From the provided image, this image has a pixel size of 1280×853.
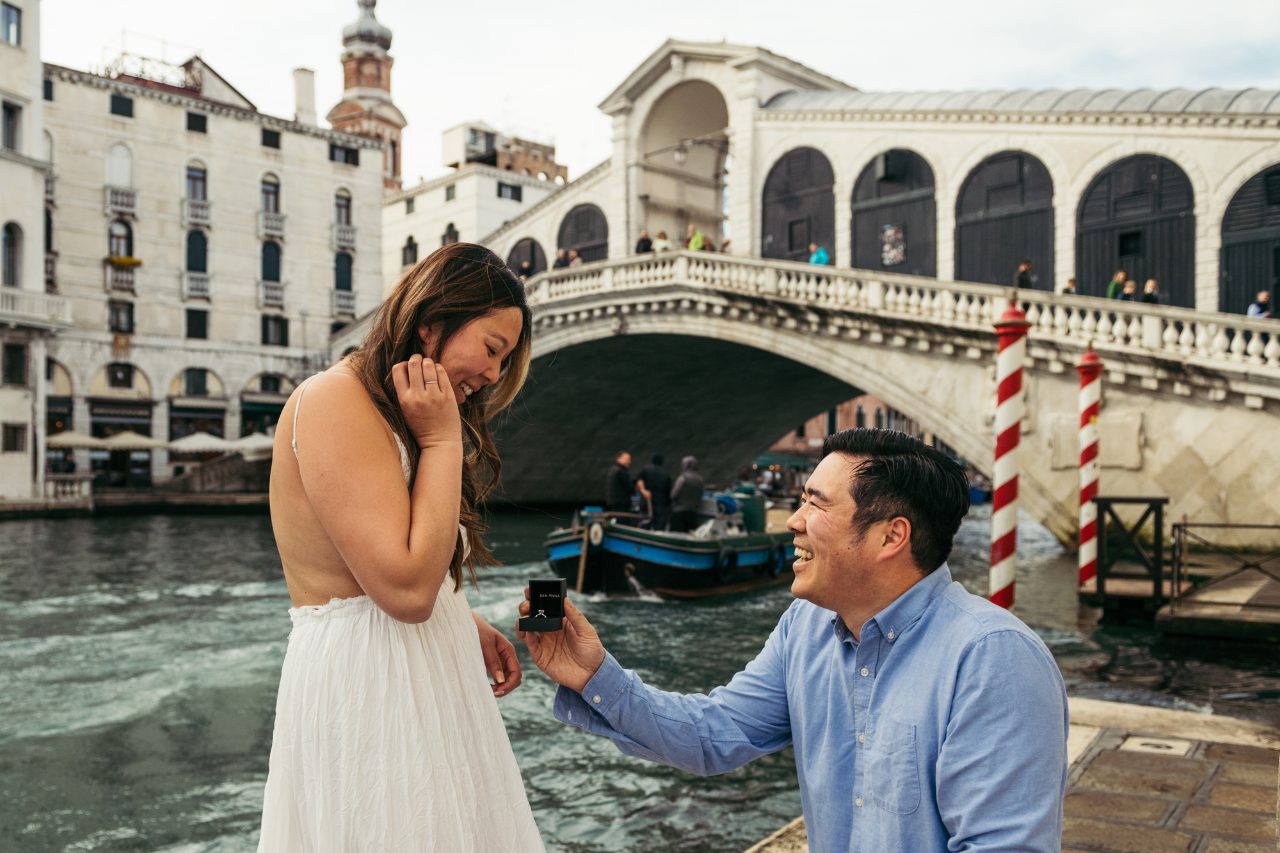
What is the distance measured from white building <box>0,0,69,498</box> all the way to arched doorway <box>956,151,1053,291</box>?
2004cm

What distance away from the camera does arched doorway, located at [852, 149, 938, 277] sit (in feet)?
62.4

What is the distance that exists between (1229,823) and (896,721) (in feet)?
7.73

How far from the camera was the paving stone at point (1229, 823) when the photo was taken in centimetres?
329

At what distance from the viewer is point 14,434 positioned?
2444 cm

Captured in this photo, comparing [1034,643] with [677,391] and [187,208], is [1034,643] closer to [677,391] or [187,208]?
[677,391]

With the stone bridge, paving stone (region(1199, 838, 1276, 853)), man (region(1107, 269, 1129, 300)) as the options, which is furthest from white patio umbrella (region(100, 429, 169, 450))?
paving stone (region(1199, 838, 1276, 853))

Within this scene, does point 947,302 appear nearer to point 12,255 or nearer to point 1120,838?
point 1120,838

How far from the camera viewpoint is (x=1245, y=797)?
3672mm

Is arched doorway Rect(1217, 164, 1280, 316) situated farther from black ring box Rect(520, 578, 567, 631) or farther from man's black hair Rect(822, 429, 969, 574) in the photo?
black ring box Rect(520, 578, 567, 631)

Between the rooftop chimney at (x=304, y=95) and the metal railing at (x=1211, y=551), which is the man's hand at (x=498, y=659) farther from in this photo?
the rooftop chimney at (x=304, y=95)

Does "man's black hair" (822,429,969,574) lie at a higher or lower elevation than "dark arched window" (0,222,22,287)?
lower

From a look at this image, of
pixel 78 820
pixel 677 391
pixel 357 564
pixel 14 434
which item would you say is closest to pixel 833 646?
pixel 357 564

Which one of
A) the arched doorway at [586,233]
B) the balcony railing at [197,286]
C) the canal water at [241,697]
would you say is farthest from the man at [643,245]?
Result: the balcony railing at [197,286]

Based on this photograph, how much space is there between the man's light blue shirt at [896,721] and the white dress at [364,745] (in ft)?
1.07
